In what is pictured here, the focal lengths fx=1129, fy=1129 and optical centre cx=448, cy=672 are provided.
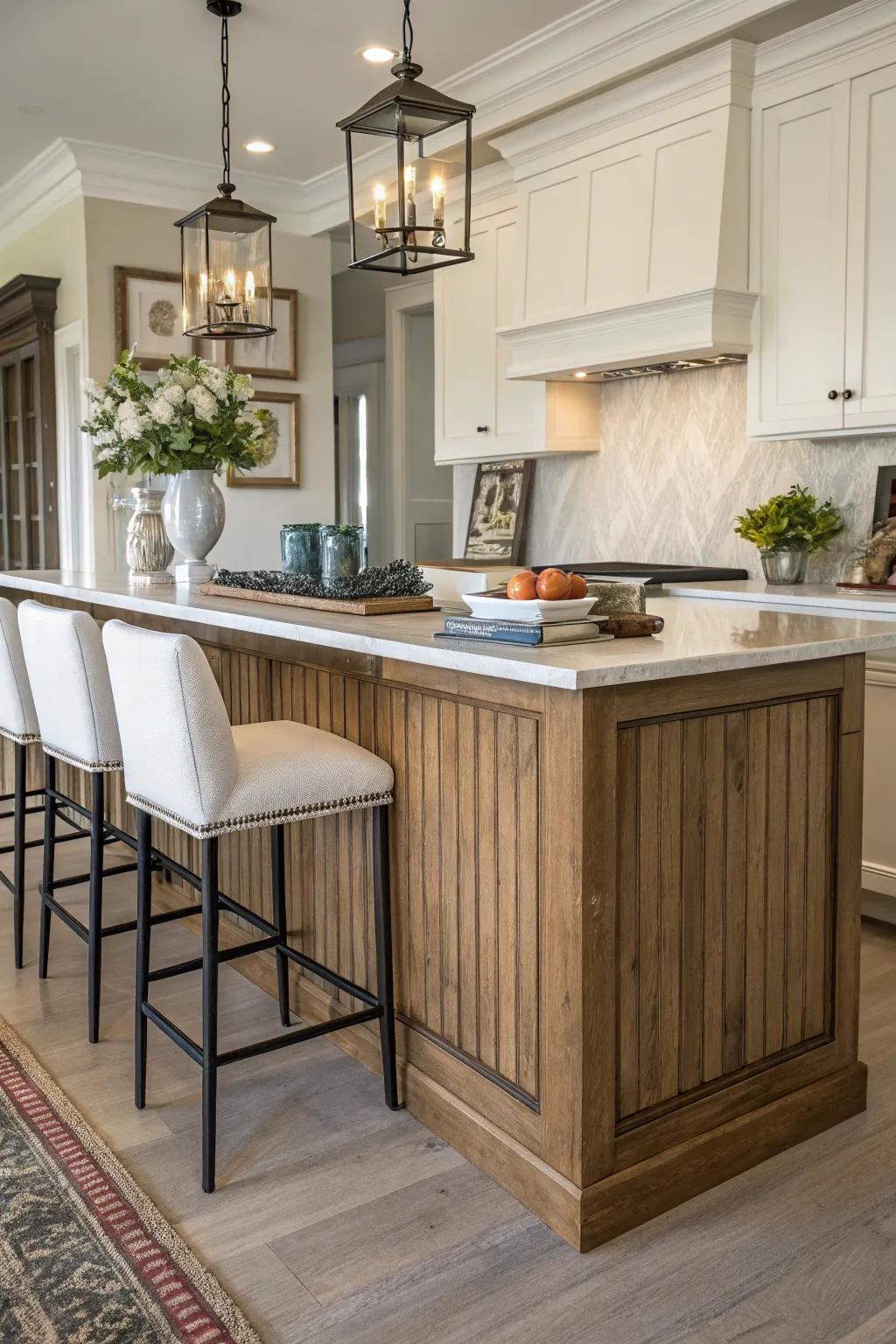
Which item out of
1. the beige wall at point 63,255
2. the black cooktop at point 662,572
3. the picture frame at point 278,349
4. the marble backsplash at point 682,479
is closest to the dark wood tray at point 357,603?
the black cooktop at point 662,572

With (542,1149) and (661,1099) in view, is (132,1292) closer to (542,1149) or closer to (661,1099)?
(542,1149)

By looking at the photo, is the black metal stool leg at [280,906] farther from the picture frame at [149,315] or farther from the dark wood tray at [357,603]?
the picture frame at [149,315]

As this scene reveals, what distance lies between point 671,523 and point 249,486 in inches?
101

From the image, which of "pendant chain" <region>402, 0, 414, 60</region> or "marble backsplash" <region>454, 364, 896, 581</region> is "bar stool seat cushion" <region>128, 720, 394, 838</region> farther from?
"marble backsplash" <region>454, 364, 896, 581</region>

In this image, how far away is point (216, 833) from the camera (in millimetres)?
2088

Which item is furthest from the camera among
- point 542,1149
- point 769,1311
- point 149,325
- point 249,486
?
point 249,486

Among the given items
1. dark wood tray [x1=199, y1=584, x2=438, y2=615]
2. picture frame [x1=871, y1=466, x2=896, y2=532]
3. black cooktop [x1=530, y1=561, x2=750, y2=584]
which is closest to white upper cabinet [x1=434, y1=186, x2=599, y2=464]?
black cooktop [x1=530, y1=561, x2=750, y2=584]

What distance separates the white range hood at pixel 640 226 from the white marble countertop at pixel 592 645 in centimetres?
162

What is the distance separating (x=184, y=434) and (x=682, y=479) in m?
2.17

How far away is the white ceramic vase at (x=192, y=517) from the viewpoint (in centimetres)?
351

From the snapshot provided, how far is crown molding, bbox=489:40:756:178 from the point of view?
3.79 meters

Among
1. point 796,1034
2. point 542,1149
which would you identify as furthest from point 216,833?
point 796,1034

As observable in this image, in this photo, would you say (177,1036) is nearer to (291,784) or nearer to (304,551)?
(291,784)

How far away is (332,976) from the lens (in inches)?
93.2
